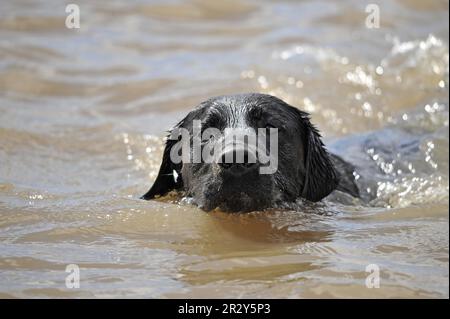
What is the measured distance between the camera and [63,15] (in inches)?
508

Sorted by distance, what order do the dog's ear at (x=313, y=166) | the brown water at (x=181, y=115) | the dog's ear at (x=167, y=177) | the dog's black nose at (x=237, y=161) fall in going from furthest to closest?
the dog's ear at (x=167, y=177), the dog's ear at (x=313, y=166), the dog's black nose at (x=237, y=161), the brown water at (x=181, y=115)

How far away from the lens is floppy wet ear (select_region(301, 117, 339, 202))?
19.5 feet

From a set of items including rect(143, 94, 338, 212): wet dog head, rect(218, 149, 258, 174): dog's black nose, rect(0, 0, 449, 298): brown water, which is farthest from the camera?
rect(143, 94, 338, 212): wet dog head

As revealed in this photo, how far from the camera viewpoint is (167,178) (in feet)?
20.2

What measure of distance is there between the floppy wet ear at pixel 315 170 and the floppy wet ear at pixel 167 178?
954 mm

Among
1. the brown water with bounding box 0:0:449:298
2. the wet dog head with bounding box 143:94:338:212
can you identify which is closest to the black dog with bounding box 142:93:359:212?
the wet dog head with bounding box 143:94:338:212

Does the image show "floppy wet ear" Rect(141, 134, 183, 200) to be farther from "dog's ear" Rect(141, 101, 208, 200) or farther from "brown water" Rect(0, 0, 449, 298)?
"brown water" Rect(0, 0, 449, 298)

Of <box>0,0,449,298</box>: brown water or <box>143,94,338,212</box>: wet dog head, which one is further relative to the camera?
<box>143,94,338,212</box>: wet dog head

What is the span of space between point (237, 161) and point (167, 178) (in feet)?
4.90

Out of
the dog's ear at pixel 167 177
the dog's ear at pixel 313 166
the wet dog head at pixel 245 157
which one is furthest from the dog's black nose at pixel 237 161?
the dog's ear at pixel 167 177

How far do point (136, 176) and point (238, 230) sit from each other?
2571 millimetres

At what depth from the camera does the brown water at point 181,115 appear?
14.6 feet

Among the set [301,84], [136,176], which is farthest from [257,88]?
[136,176]

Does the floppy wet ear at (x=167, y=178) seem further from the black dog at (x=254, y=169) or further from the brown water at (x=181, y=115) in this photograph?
the brown water at (x=181, y=115)
